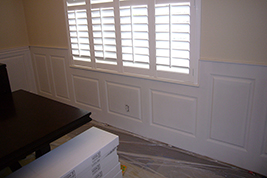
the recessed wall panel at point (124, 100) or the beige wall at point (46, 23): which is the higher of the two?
the beige wall at point (46, 23)

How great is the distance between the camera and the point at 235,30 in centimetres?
187

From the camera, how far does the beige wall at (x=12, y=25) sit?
3.53 meters

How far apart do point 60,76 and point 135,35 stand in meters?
1.59

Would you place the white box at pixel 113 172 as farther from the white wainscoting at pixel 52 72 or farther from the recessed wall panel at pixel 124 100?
the white wainscoting at pixel 52 72

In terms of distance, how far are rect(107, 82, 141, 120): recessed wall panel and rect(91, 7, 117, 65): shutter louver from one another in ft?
1.08

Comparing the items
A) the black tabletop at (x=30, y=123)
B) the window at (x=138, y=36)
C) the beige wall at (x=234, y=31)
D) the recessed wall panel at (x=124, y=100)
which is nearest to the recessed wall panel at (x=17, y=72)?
the window at (x=138, y=36)

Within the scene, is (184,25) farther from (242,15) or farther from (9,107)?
(9,107)

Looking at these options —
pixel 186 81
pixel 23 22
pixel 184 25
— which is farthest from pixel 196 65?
pixel 23 22

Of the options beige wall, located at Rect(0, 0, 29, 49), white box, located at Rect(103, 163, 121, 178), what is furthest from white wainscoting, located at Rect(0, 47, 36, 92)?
white box, located at Rect(103, 163, 121, 178)

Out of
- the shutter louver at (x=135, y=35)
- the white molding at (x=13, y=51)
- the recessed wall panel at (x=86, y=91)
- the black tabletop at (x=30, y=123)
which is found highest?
the shutter louver at (x=135, y=35)

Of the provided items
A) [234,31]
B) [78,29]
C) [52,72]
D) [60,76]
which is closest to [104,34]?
[78,29]

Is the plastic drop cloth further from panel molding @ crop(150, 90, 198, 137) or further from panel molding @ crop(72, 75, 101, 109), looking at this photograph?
panel molding @ crop(72, 75, 101, 109)

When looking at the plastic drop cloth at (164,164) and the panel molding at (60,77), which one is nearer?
the plastic drop cloth at (164,164)

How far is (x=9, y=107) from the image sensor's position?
1.86 metres
